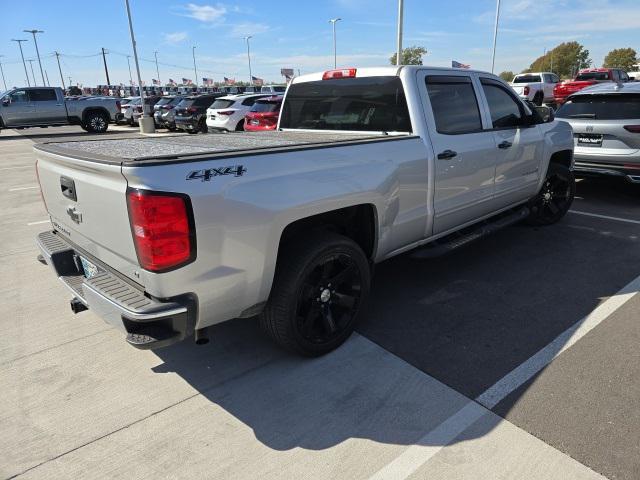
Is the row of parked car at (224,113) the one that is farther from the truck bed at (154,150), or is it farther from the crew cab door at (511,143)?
the truck bed at (154,150)

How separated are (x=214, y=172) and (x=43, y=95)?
24069 mm

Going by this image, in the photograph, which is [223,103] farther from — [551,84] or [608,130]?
[551,84]

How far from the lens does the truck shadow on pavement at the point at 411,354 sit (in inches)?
102

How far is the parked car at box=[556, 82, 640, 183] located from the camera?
6.59 metres

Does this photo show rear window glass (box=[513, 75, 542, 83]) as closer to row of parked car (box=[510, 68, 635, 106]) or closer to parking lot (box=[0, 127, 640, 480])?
row of parked car (box=[510, 68, 635, 106])

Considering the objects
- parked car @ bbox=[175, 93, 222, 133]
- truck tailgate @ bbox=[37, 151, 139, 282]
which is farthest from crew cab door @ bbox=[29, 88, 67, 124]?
truck tailgate @ bbox=[37, 151, 139, 282]

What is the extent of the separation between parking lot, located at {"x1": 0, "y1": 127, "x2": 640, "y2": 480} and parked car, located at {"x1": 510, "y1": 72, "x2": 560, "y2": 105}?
73.6 feet

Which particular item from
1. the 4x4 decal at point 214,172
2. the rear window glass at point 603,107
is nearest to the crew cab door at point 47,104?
the rear window glass at point 603,107

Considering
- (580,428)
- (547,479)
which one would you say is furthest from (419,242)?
(547,479)

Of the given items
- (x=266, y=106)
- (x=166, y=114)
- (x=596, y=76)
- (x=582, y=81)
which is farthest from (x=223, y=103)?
(x=596, y=76)

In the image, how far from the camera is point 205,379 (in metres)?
2.99

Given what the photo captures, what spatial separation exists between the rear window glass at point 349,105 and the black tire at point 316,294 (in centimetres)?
130

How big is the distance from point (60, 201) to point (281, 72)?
55792mm

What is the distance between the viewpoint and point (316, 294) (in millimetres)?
3113
